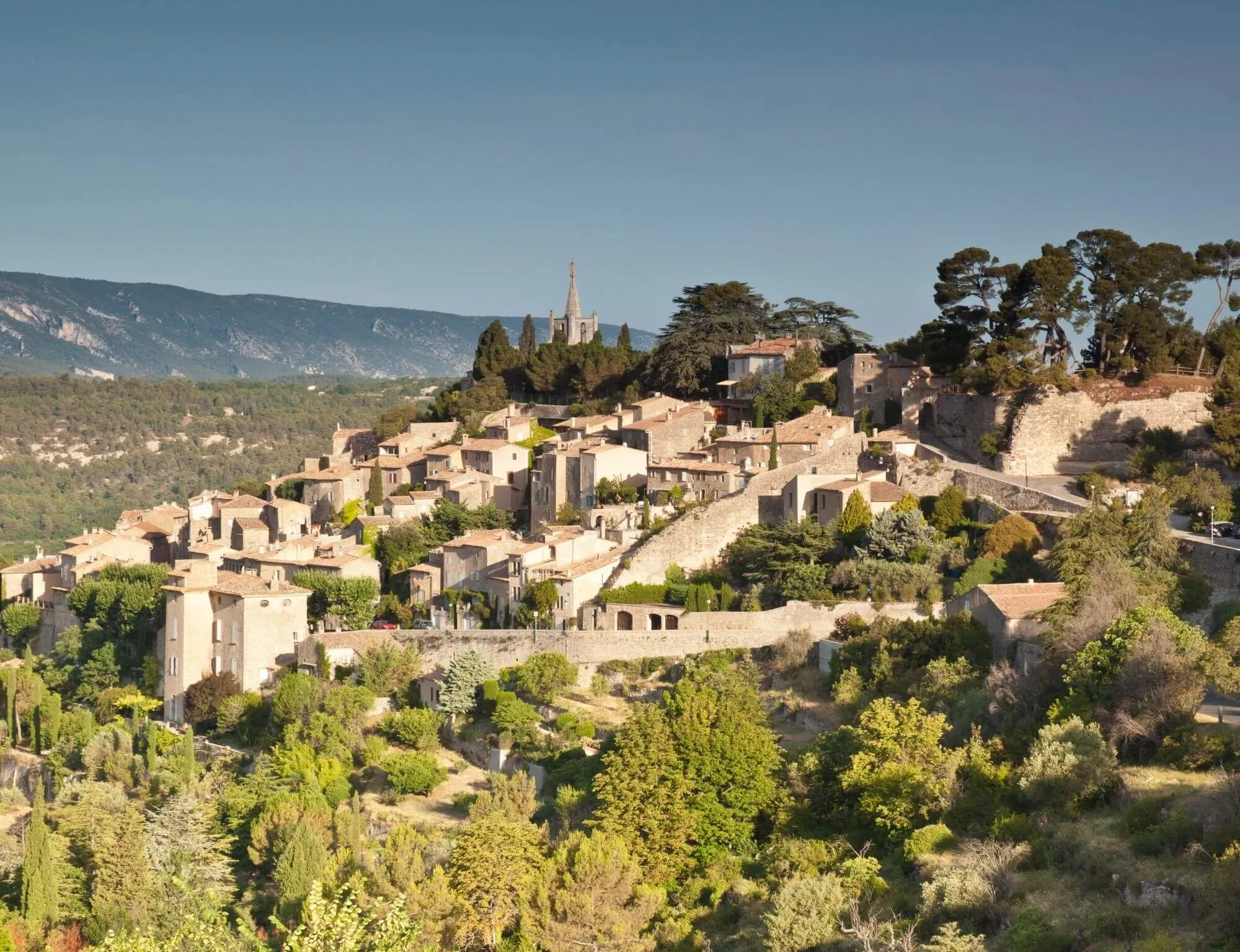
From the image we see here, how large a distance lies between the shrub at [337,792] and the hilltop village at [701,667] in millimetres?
135

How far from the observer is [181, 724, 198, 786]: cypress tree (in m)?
38.8

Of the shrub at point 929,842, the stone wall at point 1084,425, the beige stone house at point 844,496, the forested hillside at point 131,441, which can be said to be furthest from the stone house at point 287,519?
the forested hillside at point 131,441

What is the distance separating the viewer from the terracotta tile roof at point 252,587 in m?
44.8

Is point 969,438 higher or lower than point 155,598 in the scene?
higher

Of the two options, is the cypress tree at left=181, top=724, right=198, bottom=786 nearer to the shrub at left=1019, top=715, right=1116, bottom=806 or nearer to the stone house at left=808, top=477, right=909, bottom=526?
the stone house at left=808, top=477, right=909, bottom=526

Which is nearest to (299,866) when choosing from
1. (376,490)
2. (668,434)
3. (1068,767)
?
(1068,767)

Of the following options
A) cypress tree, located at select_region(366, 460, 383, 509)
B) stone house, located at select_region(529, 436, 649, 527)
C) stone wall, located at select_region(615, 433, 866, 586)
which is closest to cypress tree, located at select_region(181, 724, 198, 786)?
stone wall, located at select_region(615, 433, 866, 586)

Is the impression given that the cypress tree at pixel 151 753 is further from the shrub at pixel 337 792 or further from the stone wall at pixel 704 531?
the stone wall at pixel 704 531

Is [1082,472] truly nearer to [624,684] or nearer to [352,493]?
[624,684]

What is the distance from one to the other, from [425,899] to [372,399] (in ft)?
530

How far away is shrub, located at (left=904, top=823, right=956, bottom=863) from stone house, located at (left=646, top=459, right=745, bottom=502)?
20.1m

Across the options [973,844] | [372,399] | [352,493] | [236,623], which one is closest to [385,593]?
[236,623]

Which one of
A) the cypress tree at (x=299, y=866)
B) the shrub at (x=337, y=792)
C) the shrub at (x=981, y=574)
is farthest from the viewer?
the shrub at (x=981, y=574)

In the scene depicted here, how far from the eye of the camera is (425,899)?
88.1 ft
